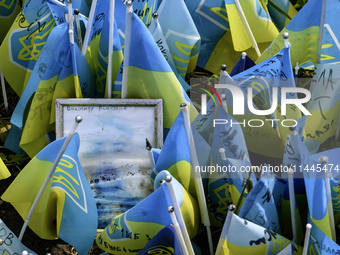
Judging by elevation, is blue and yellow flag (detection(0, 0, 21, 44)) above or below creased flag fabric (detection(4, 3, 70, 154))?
above

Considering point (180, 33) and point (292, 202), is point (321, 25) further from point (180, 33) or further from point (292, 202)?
point (292, 202)

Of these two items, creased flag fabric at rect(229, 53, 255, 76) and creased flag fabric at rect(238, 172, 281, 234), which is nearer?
creased flag fabric at rect(238, 172, 281, 234)

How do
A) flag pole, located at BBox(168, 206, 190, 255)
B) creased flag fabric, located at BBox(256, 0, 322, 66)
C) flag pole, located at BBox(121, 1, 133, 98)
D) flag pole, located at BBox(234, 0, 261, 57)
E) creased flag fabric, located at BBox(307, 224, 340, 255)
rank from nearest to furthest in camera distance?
flag pole, located at BBox(168, 206, 190, 255) → creased flag fabric, located at BBox(307, 224, 340, 255) → flag pole, located at BBox(121, 1, 133, 98) → creased flag fabric, located at BBox(256, 0, 322, 66) → flag pole, located at BBox(234, 0, 261, 57)

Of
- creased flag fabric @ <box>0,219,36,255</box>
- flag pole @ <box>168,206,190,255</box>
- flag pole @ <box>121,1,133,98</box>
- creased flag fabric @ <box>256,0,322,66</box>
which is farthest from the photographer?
creased flag fabric @ <box>256,0,322,66</box>

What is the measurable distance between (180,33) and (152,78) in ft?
1.18

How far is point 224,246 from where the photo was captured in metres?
1.79

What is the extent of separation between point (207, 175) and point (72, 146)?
44 centimetres

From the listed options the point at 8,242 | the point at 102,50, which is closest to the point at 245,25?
the point at 102,50

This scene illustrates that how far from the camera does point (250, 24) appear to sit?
2.75 m

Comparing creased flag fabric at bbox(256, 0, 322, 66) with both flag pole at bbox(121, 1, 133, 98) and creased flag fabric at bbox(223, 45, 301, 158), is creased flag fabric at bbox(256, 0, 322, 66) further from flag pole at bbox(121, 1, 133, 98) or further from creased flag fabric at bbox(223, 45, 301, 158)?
flag pole at bbox(121, 1, 133, 98)

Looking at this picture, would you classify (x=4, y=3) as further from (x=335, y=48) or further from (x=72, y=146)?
(x=335, y=48)

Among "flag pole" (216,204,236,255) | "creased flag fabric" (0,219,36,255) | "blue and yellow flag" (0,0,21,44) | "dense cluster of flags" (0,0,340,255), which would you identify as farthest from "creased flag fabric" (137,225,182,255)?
"blue and yellow flag" (0,0,21,44)

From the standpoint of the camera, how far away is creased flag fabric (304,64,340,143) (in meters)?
2.28

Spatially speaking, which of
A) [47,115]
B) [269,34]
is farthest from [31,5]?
[269,34]
